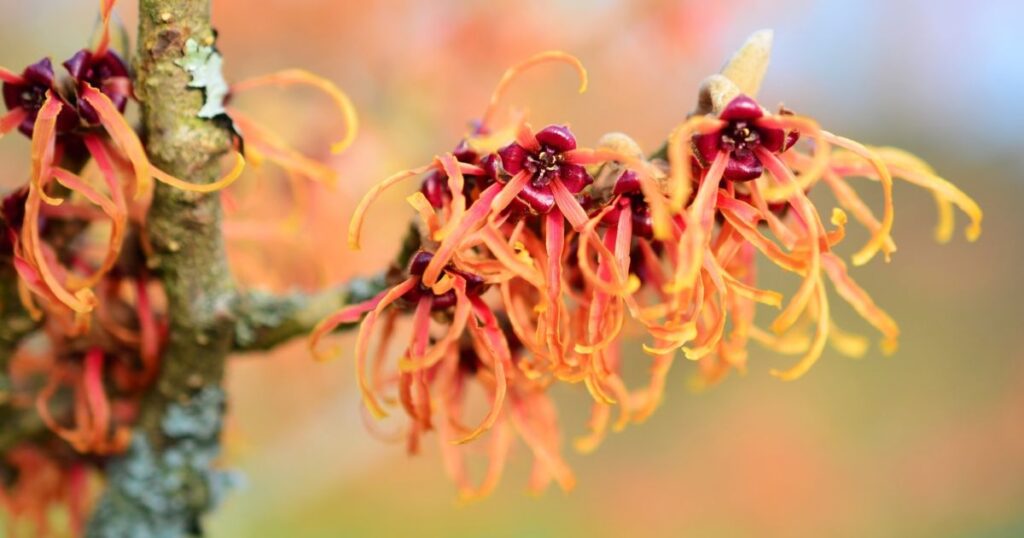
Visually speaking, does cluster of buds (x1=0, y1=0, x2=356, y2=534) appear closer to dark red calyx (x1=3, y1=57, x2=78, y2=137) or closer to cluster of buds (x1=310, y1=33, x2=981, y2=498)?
dark red calyx (x1=3, y1=57, x2=78, y2=137)

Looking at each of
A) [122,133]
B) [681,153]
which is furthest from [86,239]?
[681,153]

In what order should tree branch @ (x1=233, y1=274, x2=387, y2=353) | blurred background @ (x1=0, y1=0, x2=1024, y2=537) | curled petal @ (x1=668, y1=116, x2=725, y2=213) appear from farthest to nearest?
blurred background @ (x1=0, y1=0, x2=1024, y2=537) < tree branch @ (x1=233, y1=274, x2=387, y2=353) < curled petal @ (x1=668, y1=116, x2=725, y2=213)

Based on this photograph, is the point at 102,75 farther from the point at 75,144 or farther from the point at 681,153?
the point at 681,153

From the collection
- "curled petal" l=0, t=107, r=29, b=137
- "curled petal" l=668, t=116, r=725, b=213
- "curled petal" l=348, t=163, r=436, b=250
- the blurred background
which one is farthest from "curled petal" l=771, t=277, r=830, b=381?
the blurred background

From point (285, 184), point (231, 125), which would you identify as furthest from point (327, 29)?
point (231, 125)

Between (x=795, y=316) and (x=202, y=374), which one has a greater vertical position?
(x=795, y=316)

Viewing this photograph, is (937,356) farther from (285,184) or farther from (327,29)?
(285,184)
